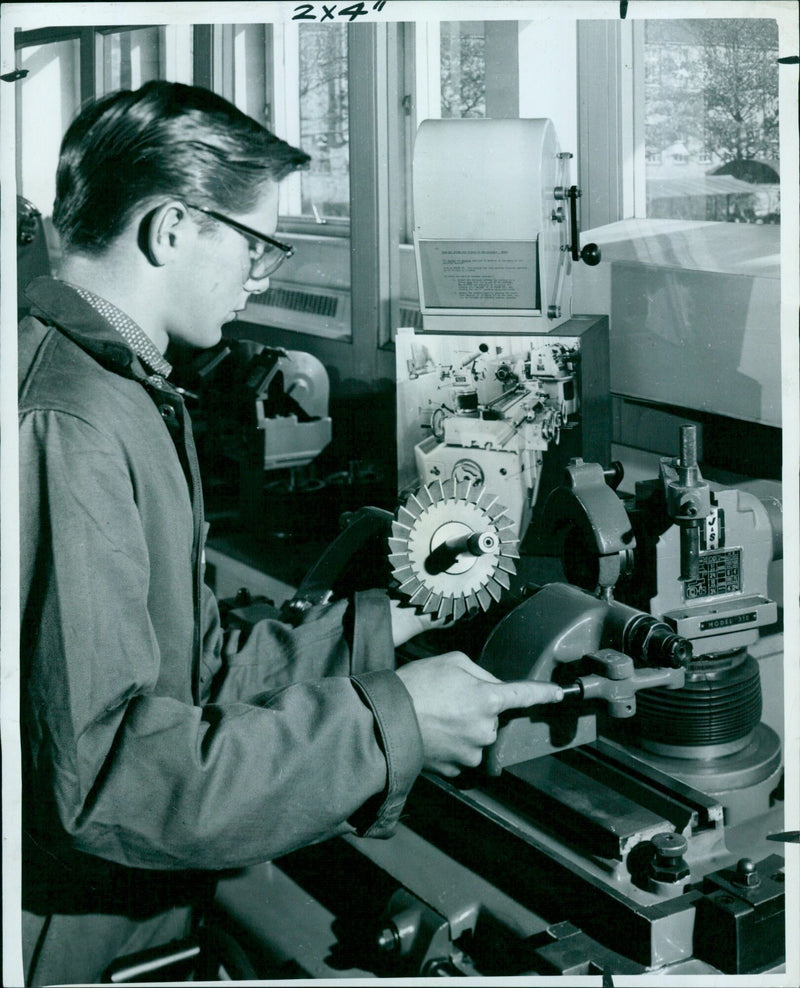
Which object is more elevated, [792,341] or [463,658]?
[792,341]

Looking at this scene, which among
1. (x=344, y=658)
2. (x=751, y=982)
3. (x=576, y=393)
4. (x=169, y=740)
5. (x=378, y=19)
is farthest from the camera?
(x=576, y=393)

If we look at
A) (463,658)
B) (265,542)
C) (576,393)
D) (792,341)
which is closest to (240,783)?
(463,658)

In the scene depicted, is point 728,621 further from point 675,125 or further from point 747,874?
point 675,125

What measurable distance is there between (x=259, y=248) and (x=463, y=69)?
66cm

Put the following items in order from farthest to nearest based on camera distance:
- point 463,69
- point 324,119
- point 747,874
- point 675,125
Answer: point 324,119, point 463,69, point 675,125, point 747,874

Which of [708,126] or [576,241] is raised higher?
[708,126]

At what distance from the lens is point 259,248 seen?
124 centimetres

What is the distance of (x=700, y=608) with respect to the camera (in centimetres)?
125

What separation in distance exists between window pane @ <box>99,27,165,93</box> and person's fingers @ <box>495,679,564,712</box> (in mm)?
1107

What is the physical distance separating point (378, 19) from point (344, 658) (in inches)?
31.7

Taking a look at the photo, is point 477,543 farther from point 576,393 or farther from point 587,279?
point 587,279

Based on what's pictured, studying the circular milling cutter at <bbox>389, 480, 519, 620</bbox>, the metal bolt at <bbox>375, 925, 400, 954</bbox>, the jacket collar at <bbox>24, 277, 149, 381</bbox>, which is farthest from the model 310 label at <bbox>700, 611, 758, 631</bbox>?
the jacket collar at <bbox>24, 277, 149, 381</bbox>

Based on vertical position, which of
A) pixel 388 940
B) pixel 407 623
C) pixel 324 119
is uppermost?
pixel 324 119

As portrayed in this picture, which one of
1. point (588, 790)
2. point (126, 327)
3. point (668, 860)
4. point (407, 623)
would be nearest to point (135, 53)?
point (126, 327)
